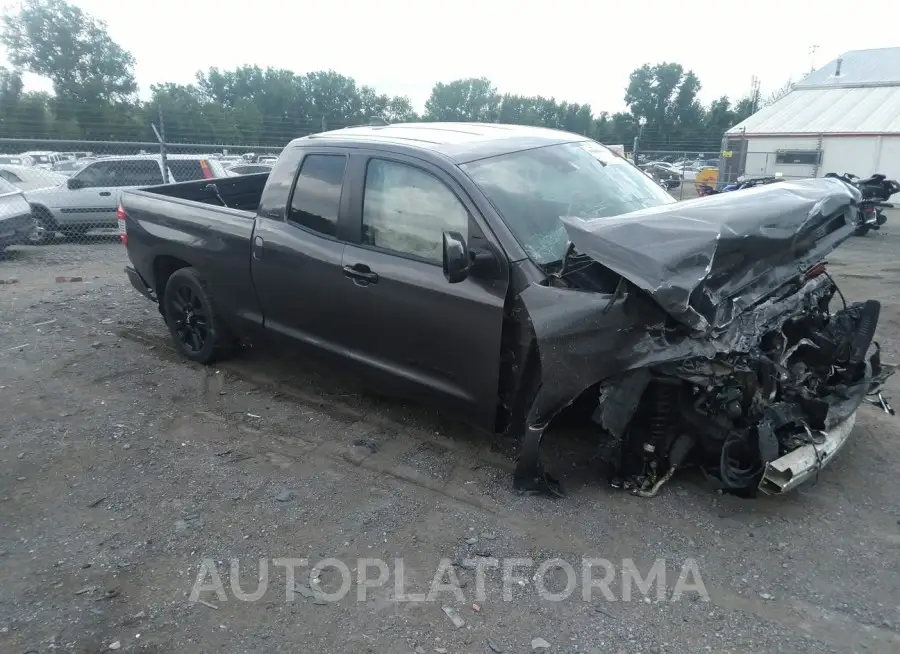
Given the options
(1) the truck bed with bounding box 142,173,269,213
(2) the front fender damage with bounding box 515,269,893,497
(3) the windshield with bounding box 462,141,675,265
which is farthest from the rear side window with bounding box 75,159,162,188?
(2) the front fender damage with bounding box 515,269,893,497

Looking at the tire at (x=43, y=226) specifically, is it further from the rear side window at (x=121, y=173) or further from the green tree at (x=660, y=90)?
the green tree at (x=660, y=90)

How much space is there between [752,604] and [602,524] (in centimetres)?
76

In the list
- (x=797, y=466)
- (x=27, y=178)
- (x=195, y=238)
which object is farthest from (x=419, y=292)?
(x=27, y=178)

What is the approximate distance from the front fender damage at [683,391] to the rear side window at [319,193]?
157 cm

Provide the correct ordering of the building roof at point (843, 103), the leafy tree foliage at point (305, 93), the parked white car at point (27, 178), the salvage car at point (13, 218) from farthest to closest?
the leafy tree foliage at point (305, 93) → the building roof at point (843, 103) → the parked white car at point (27, 178) → the salvage car at point (13, 218)

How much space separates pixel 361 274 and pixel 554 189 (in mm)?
1283

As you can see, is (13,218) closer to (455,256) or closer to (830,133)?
(455,256)

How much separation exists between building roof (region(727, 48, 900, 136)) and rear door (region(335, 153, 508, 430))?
21481mm

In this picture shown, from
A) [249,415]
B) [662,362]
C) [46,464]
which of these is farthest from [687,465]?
[46,464]

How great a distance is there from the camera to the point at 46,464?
4070 millimetres

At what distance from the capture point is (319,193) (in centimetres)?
438

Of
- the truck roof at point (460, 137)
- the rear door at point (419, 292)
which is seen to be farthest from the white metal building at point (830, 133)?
the rear door at point (419, 292)

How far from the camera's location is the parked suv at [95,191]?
1248 centimetres

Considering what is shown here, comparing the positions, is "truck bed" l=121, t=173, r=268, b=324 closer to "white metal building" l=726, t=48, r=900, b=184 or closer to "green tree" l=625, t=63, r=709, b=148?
"white metal building" l=726, t=48, r=900, b=184
